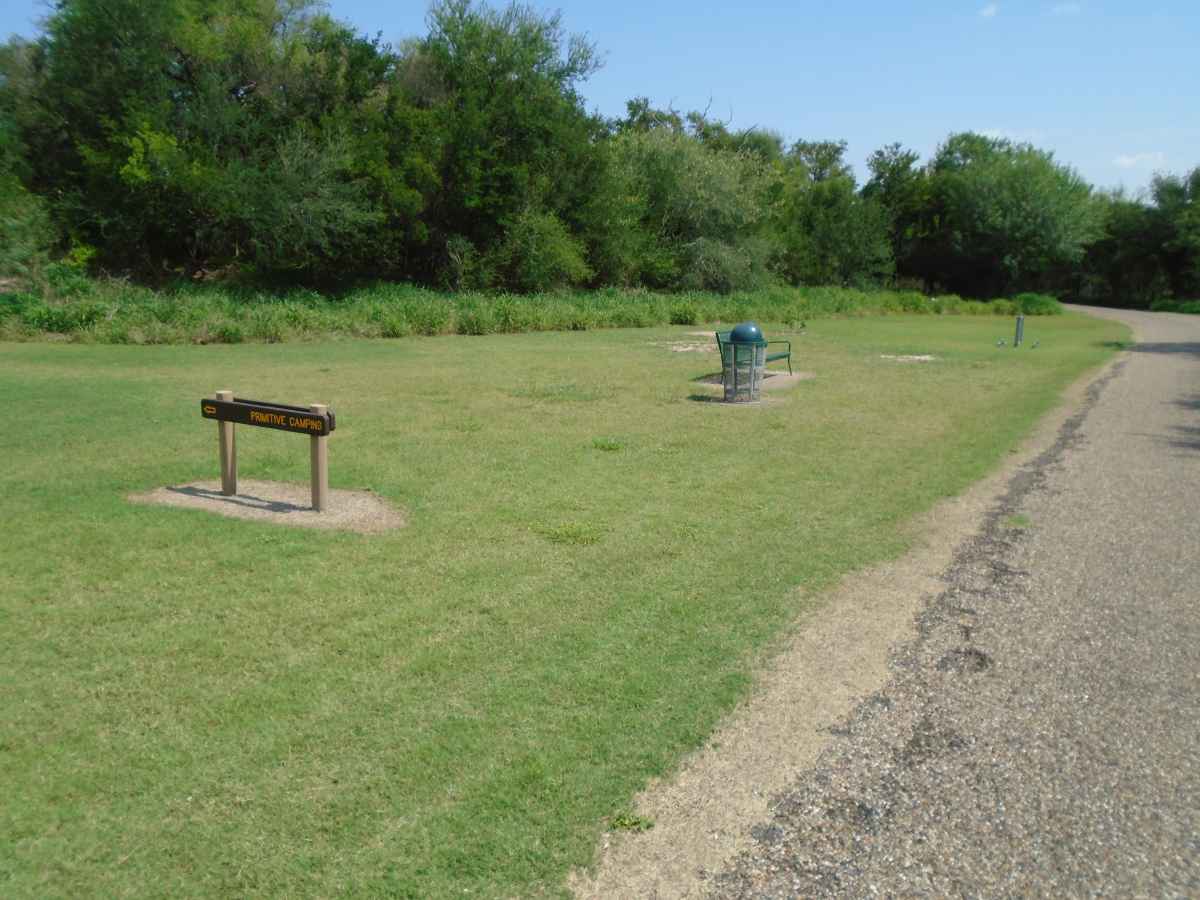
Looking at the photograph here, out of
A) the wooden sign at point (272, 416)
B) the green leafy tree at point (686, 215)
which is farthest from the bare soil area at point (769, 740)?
the green leafy tree at point (686, 215)

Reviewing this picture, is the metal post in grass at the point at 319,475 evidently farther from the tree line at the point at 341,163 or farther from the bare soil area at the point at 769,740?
the tree line at the point at 341,163

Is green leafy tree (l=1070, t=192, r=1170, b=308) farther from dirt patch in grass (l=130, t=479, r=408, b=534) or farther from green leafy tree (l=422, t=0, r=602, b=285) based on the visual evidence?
dirt patch in grass (l=130, t=479, r=408, b=534)

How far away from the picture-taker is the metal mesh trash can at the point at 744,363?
12047mm

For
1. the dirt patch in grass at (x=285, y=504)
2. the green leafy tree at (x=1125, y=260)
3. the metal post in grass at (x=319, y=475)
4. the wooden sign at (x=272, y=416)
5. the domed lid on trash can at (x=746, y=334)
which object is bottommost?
the dirt patch in grass at (x=285, y=504)

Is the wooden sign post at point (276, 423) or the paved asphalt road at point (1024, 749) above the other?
the wooden sign post at point (276, 423)

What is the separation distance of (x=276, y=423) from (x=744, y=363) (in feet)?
23.9

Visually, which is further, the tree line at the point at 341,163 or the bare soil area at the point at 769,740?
the tree line at the point at 341,163

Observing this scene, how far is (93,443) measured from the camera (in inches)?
343

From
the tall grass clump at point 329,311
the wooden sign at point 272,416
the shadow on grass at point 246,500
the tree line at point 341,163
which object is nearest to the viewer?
the wooden sign at point 272,416

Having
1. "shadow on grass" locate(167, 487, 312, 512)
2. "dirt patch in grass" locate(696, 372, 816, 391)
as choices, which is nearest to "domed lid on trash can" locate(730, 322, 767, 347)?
"dirt patch in grass" locate(696, 372, 816, 391)

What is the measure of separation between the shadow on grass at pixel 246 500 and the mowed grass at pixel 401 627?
399 mm

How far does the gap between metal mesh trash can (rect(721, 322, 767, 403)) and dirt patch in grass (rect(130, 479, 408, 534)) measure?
6345 mm

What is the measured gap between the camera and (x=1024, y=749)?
3555 mm

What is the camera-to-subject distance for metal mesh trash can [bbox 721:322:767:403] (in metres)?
12.0
